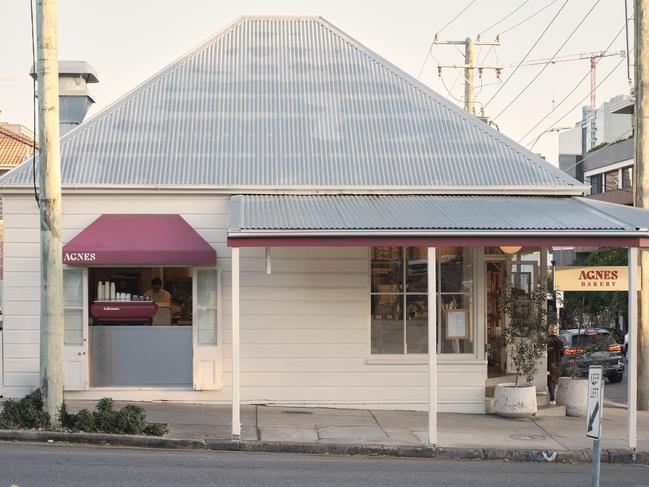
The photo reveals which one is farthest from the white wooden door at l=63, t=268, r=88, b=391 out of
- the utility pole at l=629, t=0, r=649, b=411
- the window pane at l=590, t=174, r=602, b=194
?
the window pane at l=590, t=174, r=602, b=194

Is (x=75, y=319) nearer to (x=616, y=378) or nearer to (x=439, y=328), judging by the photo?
(x=439, y=328)

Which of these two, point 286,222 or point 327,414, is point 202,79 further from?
point 327,414

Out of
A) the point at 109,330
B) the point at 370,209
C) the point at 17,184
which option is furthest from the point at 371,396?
the point at 17,184

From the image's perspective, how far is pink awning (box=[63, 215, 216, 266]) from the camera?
559 inches

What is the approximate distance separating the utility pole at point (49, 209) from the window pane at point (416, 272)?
586 centimetres

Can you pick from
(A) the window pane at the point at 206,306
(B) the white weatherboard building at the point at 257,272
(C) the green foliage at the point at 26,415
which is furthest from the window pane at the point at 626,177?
(C) the green foliage at the point at 26,415

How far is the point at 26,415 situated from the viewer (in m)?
12.4

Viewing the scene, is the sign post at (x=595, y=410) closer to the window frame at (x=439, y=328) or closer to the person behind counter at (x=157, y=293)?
the window frame at (x=439, y=328)

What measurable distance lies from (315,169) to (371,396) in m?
3.93

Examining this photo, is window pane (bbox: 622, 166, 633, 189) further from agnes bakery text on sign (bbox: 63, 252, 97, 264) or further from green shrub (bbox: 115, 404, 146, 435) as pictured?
green shrub (bbox: 115, 404, 146, 435)

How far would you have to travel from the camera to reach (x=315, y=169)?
613 inches

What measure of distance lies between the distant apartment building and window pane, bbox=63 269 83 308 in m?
37.1

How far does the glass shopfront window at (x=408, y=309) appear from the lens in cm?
1543

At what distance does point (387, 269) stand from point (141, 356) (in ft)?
14.3
